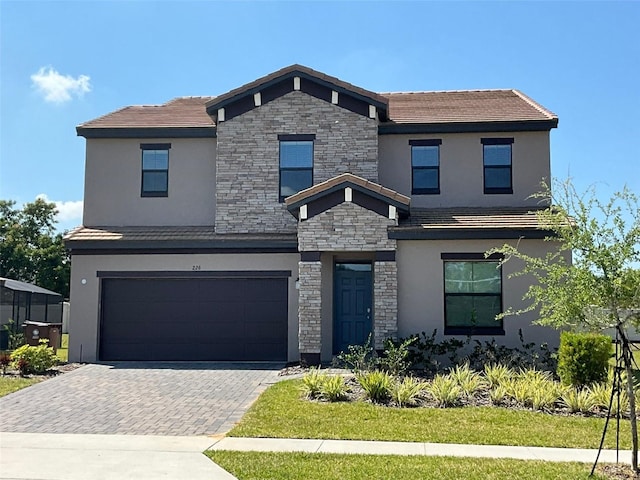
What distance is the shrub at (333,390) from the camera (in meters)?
11.6

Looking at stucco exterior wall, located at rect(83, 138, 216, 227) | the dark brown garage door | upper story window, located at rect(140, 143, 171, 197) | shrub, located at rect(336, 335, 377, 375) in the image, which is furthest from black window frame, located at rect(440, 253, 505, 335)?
upper story window, located at rect(140, 143, 171, 197)

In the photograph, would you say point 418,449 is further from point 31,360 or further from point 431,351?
point 31,360

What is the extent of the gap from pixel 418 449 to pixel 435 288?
7.49 metres

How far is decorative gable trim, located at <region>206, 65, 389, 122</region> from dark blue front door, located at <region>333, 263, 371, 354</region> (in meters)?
4.48

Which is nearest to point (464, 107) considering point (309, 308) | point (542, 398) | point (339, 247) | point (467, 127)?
point (467, 127)

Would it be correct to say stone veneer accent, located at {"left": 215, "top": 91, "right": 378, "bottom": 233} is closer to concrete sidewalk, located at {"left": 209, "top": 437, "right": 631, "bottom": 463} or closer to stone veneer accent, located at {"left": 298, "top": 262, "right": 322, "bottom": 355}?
stone veneer accent, located at {"left": 298, "top": 262, "right": 322, "bottom": 355}

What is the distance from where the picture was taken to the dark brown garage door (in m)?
17.2

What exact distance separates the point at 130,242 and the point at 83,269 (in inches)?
64.7

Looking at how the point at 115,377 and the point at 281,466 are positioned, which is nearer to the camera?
the point at 281,466

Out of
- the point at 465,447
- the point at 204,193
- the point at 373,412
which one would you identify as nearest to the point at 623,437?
the point at 465,447

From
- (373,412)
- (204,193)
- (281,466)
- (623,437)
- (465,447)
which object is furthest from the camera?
(204,193)

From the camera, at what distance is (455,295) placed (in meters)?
15.8

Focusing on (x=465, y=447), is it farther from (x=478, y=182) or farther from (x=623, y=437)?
(x=478, y=182)

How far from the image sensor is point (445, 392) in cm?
1130
